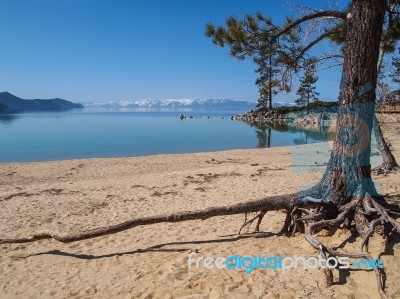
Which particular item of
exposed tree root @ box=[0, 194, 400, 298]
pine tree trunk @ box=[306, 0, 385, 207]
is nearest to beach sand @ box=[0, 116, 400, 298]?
exposed tree root @ box=[0, 194, 400, 298]

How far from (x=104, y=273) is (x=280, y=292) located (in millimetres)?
2657

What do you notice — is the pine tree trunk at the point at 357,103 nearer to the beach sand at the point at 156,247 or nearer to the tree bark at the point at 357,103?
the tree bark at the point at 357,103

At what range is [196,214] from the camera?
5.06 meters

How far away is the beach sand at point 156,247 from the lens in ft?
11.9

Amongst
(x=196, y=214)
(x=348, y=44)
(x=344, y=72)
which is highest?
(x=348, y=44)

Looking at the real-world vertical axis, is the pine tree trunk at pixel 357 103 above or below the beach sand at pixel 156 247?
above

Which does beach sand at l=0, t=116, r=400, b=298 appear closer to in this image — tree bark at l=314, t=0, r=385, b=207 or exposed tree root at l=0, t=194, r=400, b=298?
exposed tree root at l=0, t=194, r=400, b=298

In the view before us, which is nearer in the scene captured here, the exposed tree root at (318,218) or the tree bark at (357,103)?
the exposed tree root at (318,218)

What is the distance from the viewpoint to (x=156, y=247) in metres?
5.43

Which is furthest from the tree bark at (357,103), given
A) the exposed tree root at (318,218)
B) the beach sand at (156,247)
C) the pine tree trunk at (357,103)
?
the beach sand at (156,247)

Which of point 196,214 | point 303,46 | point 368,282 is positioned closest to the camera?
point 368,282

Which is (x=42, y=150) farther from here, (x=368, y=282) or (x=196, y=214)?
(x=368, y=282)

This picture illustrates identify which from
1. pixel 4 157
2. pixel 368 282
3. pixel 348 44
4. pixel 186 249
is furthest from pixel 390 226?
pixel 4 157

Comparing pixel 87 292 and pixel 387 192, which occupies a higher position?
pixel 387 192
